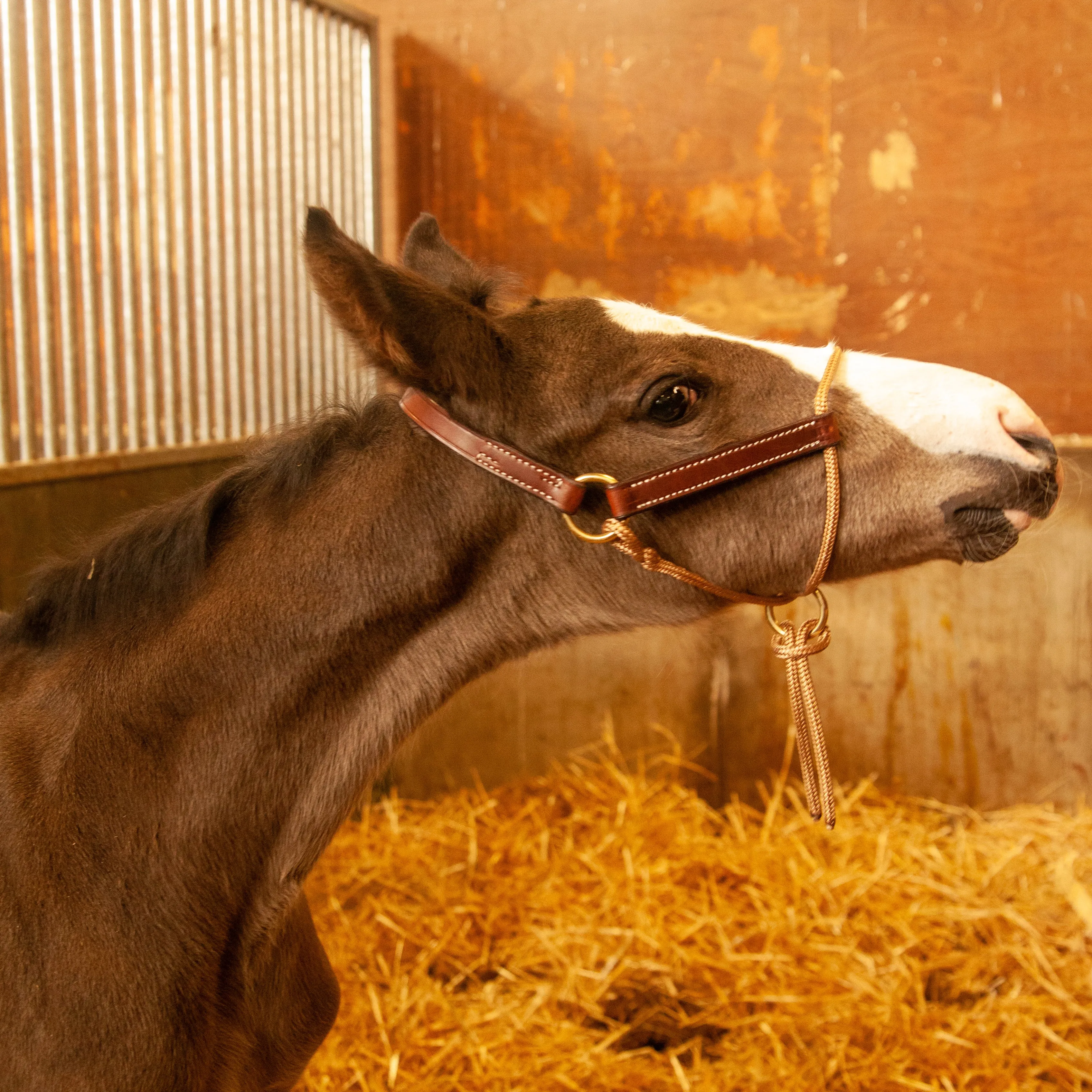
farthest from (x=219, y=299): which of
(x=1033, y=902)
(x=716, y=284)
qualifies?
(x=1033, y=902)

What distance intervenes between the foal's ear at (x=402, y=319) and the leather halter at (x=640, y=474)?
7cm

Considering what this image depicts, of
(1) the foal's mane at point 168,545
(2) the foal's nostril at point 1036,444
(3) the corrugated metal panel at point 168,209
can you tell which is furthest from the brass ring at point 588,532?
(3) the corrugated metal panel at point 168,209

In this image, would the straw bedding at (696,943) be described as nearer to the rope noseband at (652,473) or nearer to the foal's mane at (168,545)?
the foal's mane at (168,545)

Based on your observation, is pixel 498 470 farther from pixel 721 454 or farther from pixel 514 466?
pixel 721 454

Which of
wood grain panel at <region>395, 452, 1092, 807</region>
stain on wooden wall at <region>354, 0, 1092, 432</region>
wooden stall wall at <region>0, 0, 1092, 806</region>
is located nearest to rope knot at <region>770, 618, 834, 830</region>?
wood grain panel at <region>395, 452, 1092, 807</region>

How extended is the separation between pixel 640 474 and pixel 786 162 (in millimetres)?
2909

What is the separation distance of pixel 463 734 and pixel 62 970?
2.87 metres

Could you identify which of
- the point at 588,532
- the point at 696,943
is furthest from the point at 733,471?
the point at 696,943

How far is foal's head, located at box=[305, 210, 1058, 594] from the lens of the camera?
1710 millimetres

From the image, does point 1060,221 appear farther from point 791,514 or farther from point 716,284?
point 791,514

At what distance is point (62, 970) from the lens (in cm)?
161

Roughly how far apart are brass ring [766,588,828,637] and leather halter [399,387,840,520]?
282mm

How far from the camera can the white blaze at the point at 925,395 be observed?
67.0 inches

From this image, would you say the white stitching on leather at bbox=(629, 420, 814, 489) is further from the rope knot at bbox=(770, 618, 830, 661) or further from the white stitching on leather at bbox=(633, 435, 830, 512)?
the rope knot at bbox=(770, 618, 830, 661)
